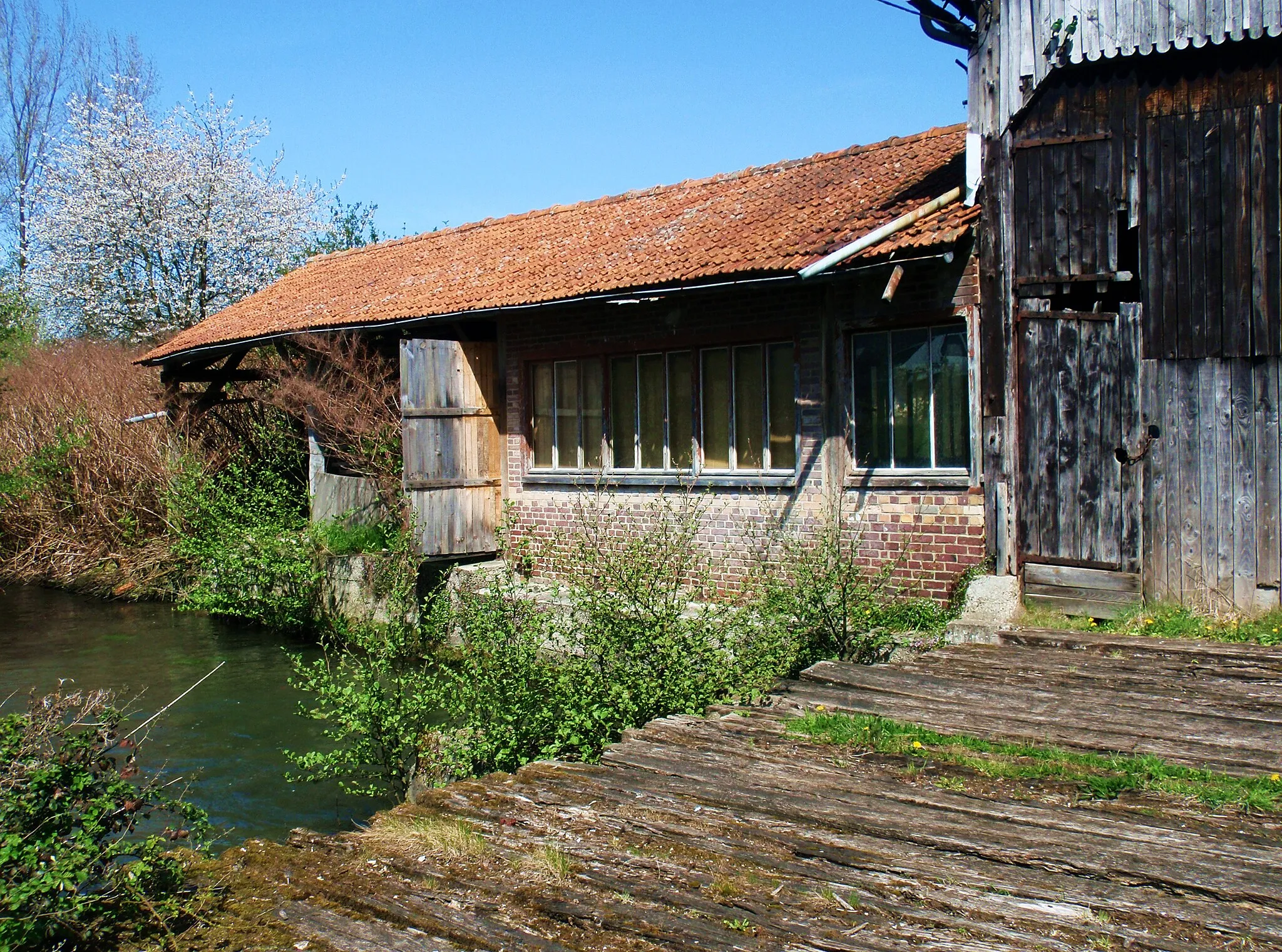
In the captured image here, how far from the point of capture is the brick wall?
30.0 ft

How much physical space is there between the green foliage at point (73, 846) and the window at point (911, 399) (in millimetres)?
6781

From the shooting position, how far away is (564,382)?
41.0 ft

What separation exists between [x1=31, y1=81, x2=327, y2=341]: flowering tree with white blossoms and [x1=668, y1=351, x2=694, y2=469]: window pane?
66.2ft

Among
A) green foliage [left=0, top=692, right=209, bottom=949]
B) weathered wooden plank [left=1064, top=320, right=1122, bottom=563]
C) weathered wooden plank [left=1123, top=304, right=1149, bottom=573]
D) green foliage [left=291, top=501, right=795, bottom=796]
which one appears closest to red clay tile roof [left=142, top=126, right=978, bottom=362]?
weathered wooden plank [left=1064, top=320, right=1122, bottom=563]

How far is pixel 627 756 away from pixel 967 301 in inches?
207

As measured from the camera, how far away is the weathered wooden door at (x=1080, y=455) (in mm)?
7871

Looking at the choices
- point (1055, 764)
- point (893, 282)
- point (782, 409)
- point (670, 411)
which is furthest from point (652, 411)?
point (1055, 764)

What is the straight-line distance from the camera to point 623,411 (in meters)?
11.9

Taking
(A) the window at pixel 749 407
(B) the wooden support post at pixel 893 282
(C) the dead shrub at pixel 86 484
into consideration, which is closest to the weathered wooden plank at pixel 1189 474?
(B) the wooden support post at pixel 893 282

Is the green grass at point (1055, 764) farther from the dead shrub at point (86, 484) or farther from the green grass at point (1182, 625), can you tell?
the dead shrub at point (86, 484)

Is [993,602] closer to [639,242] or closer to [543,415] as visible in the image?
[639,242]

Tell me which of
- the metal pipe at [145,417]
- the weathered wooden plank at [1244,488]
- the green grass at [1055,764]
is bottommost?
the green grass at [1055,764]

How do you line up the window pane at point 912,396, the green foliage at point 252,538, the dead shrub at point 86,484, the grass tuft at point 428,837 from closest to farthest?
the grass tuft at point 428,837 < the window pane at point 912,396 < the green foliage at point 252,538 < the dead shrub at point 86,484

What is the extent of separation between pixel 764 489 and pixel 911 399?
1661mm
